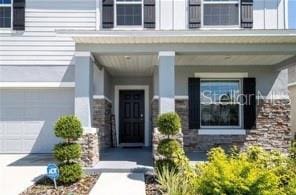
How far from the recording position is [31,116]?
1326 cm

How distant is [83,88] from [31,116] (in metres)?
4.02

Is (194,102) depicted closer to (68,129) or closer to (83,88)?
(83,88)

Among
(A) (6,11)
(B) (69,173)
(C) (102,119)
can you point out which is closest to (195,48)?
(C) (102,119)

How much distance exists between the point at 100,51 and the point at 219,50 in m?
3.09

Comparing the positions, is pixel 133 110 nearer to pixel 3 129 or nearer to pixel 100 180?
pixel 3 129

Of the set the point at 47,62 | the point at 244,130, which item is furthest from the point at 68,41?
the point at 244,130

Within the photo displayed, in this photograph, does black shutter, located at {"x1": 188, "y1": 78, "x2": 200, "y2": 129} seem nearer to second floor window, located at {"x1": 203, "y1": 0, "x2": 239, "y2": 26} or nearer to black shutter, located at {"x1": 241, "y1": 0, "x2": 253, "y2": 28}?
second floor window, located at {"x1": 203, "y1": 0, "x2": 239, "y2": 26}

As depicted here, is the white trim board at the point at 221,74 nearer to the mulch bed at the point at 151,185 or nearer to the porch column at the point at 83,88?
the porch column at the point at 83,88

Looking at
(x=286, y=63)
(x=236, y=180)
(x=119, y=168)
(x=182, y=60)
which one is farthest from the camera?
(x=182, y=60)

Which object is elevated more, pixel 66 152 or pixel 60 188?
pixel 66 152

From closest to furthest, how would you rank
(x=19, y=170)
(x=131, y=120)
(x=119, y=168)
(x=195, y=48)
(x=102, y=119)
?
(x=119, y=168) → (x=19, y=170) → (x=195, y=48) → (x=102, y=119) → (x=131, y=120)

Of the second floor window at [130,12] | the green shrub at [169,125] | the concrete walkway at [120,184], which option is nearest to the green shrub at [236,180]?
the concrete walkway at [120,184]

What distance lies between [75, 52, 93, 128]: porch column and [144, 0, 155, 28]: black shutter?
334 centimetres

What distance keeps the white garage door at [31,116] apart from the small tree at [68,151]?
447cm
